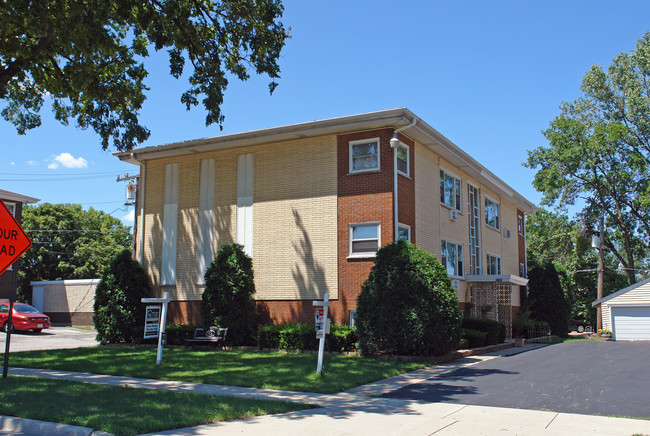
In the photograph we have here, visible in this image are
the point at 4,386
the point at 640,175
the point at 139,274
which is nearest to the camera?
the point at 4,386

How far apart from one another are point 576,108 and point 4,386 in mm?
48194

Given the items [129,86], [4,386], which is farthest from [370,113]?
[4,386]

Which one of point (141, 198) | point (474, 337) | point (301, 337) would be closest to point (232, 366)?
point (301, 337)

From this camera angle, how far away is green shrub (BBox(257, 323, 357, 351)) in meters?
17.7

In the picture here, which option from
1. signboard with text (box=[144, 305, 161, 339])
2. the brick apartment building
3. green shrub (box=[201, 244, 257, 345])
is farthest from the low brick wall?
signboard with text (box=[144, 305, 161, 339])

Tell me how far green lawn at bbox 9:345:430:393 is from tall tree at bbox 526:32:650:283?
34482 millimetres

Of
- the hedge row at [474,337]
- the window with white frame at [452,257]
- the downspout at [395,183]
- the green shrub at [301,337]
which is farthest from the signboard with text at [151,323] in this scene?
the window with white frame at [452,257]

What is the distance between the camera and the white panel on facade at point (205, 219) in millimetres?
22109

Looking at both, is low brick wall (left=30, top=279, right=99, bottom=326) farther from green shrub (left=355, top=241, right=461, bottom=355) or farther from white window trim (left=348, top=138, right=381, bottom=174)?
green shrub (left=355, top=241, right=461, bottom=355)

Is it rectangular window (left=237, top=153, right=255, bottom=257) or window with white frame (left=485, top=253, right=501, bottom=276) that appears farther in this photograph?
window with white frame (left=485, top=253, right=501, bottom=276)

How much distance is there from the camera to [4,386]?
10.5 meters

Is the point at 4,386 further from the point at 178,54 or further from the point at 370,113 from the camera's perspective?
the point at 370,113

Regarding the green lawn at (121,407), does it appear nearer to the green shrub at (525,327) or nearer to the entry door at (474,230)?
the entry door at (474,230)

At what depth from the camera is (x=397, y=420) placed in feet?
28.3
